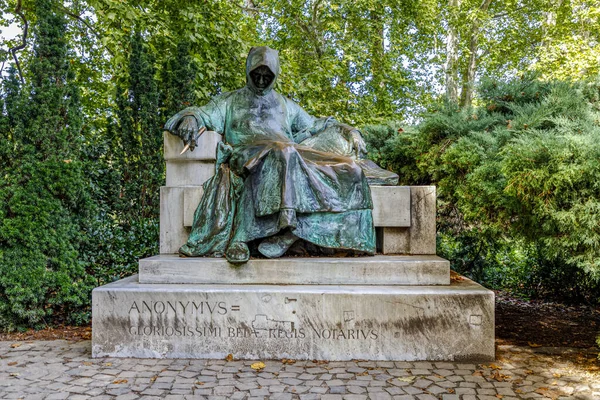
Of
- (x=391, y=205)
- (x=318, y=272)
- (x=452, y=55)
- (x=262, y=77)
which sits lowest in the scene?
(x=318, y=272)

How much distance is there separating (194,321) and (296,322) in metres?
0.84

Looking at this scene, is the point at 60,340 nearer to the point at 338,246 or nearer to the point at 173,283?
the point at 173,283

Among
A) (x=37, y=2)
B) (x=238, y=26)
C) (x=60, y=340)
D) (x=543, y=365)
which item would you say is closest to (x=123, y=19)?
(x=238, y=26)

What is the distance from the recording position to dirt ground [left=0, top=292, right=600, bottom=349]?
16.0 ft

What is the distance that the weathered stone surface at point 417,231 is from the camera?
4.73 meters

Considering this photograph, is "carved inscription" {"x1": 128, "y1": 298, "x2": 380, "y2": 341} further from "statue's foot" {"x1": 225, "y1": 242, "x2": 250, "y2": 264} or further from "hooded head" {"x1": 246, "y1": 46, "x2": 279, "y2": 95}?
"hooded head" {"x1": 246, "y1": 46, "x2": 279, "y2": 95}

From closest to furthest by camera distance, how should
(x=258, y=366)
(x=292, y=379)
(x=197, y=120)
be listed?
1. (x=292, y=379)
2. (x=258, y=366)
3. (x=197, y=120)

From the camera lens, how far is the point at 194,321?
405 cm

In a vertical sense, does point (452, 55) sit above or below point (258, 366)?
above

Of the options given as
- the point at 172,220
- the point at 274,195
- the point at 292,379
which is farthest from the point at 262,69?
the point at 292,379

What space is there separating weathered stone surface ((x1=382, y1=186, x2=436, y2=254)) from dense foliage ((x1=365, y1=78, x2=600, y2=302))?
0.56 m

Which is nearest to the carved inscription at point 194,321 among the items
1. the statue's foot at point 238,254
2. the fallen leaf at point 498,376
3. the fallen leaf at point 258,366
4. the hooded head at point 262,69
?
the fallen leaf at point 258,366

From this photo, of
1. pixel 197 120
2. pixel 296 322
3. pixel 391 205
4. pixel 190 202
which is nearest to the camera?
pixel 296 322

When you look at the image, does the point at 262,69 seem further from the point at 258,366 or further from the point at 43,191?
the point at 258,366
